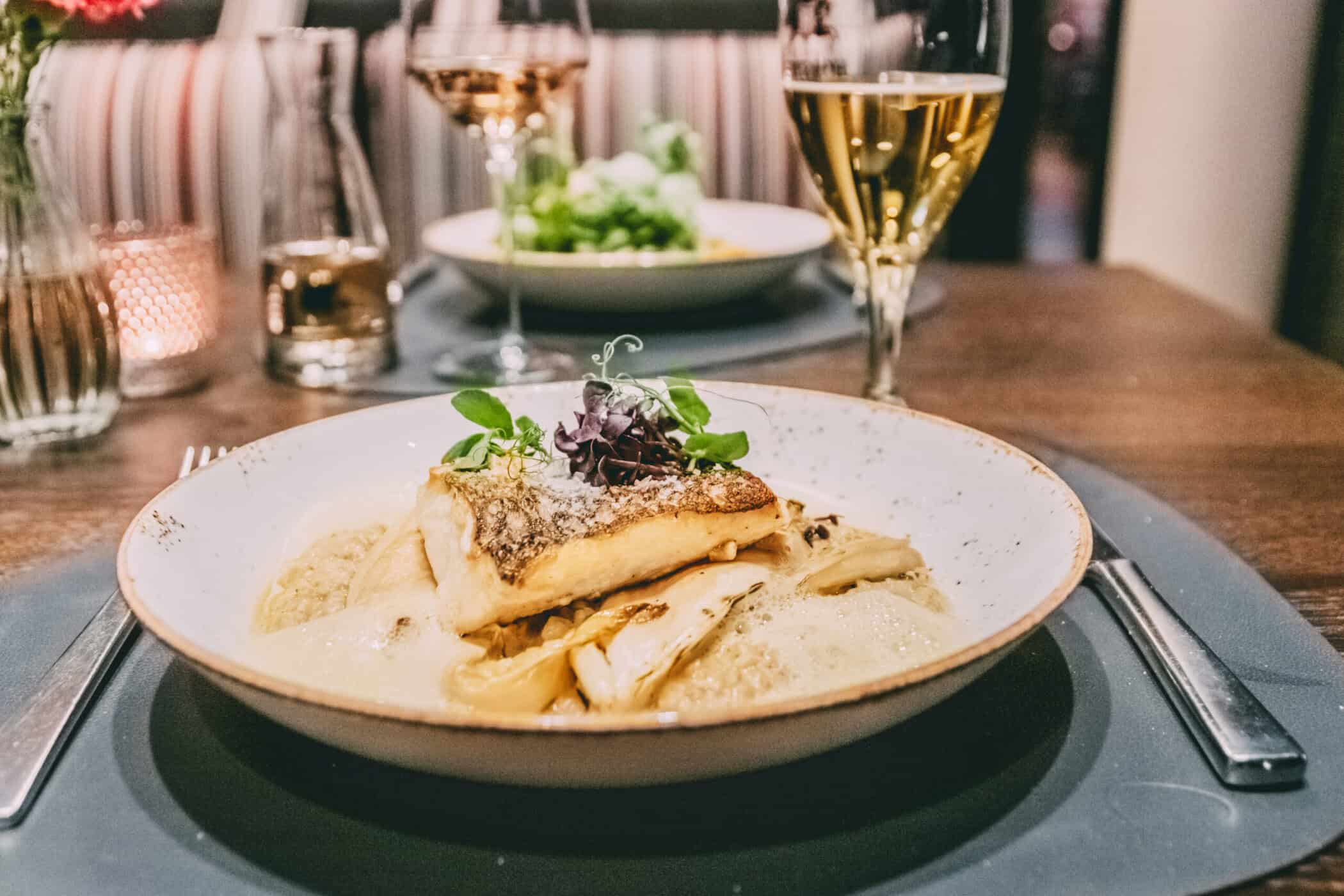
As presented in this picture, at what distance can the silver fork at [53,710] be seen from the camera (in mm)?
601

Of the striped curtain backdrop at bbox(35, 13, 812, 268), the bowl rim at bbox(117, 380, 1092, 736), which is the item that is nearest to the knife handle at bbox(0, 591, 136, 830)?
the bowl rim at bbox(117, 380, 1092, 736)

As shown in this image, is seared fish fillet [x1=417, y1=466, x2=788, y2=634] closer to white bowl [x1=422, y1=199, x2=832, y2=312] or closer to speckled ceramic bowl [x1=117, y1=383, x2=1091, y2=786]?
speckled ceramic bowl [x1=117, y1=383, x2=1091, y2=786]

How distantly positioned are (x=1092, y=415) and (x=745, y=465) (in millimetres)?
529

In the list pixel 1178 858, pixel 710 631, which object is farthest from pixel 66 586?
pixel 1178 858

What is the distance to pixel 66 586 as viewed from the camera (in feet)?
2.88

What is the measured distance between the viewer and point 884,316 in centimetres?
115

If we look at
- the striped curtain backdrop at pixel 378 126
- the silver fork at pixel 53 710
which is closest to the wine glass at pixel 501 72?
the silver fork at pixel 53 710

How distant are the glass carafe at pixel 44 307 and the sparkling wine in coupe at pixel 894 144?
0.77 meters

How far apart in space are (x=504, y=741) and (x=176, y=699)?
325mm

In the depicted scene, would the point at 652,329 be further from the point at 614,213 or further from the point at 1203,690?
the point at 1203,690

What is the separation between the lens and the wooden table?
39.0 inches

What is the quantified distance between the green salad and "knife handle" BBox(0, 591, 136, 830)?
3.66 ft

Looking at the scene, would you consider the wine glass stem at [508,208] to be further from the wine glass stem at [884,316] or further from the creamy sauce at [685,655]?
the creamy sauce at [685,655]

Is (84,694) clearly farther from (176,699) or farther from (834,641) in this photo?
(834,641)
